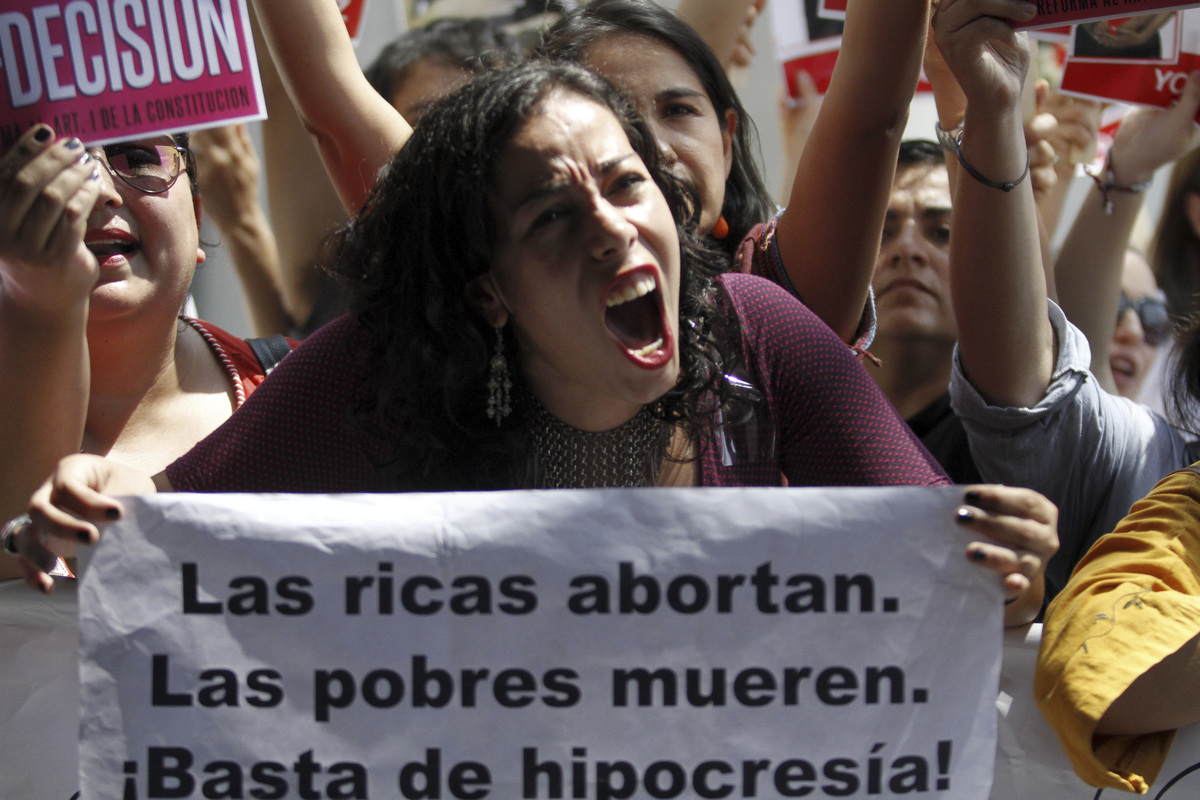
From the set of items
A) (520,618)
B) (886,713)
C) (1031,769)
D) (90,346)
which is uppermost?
(90,346)

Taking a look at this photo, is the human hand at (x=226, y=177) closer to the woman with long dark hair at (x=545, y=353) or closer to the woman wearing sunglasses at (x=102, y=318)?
the woman wearing sunglasses at (x=102, y=318)

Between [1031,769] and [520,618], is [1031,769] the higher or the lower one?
the lower one

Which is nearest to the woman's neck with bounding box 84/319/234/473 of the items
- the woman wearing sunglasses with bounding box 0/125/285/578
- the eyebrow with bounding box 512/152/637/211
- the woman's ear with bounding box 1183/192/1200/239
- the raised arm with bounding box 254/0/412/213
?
the woman wearing sunglasses with bounding box 0/125/285/578

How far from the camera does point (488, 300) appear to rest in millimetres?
1666

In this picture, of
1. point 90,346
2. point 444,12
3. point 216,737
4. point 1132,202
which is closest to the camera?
point 216,737

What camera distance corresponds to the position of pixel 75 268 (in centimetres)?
151

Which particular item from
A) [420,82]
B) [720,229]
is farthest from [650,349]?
[420,82]

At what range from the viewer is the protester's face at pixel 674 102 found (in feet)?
7.10

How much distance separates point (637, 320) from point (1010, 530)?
0.62 m

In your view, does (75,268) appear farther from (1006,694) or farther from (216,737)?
(1006,694)

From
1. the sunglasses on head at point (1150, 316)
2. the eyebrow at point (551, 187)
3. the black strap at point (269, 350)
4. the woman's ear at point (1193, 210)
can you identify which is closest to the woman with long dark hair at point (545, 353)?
the eyebrow at point (551, 187)

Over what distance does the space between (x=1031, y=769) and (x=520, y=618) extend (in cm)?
76

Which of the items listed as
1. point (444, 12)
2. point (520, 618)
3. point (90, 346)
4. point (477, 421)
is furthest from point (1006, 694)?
point (444, 12)

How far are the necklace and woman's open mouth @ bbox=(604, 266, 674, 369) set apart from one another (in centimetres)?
15
